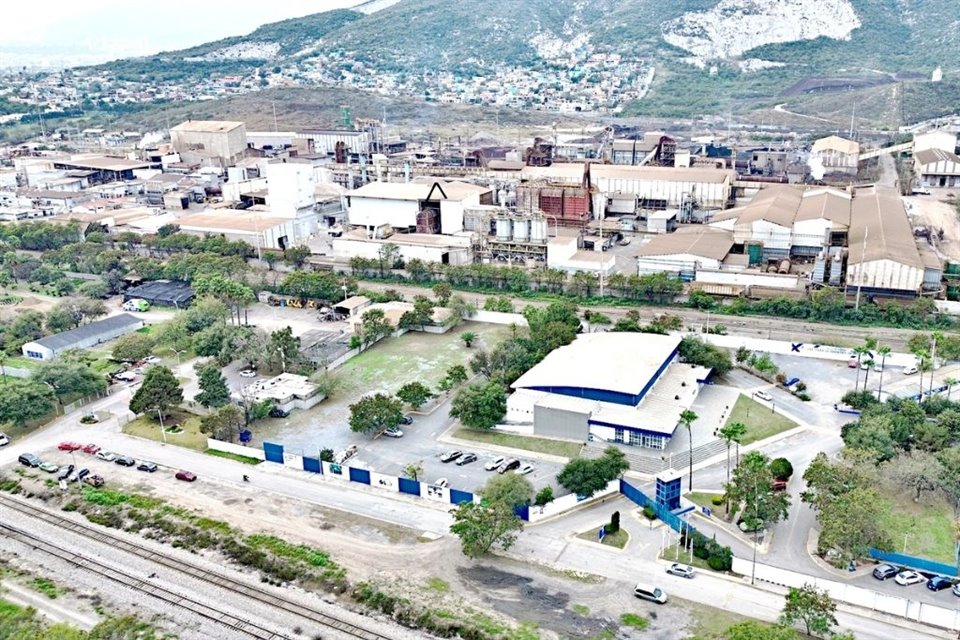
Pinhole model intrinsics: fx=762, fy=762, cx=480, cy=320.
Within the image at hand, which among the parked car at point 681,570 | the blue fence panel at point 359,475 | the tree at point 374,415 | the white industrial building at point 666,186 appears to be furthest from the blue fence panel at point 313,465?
the white industrial building at point 666,186

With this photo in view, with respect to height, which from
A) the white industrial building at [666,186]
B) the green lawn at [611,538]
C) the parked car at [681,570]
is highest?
the white industrial building at [666,186]

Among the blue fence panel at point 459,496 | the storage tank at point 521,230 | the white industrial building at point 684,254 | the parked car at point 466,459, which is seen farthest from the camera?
the storage tank at point 521,230

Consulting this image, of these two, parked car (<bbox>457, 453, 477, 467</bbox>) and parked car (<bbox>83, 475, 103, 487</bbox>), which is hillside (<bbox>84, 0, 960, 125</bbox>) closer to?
parked car (<bbox>457, 453, 477, 467</bbox>)

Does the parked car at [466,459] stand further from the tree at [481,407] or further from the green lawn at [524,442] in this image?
the tree at [481,407]

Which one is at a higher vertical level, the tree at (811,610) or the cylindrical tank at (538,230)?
the cylindrical tank at (538,230)

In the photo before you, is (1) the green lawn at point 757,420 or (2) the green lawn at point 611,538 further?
(1) the green lawn at point 757,420

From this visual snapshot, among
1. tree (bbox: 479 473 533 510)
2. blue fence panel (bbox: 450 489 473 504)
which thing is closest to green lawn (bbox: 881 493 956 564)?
tree (bbox: 479 473 533 510)

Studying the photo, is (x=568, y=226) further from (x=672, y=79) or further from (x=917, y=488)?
(x=672, y=79)
